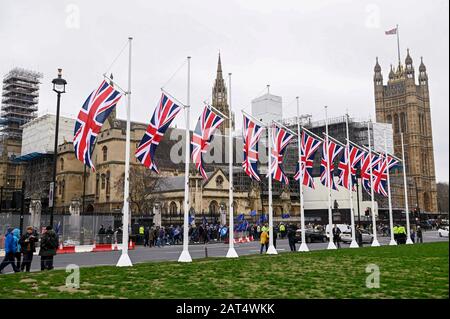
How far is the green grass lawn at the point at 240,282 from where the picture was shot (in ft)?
36.7

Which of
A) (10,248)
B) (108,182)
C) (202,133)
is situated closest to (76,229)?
(202,133)

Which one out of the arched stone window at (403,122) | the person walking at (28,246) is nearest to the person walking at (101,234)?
the person walking at (28,246)

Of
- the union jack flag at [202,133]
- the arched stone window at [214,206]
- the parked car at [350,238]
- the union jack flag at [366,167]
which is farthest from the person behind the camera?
the arched stone window at [214,206]

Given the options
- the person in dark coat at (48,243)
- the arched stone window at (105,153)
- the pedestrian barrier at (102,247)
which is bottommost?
the pedestrian barrier at (102,247)

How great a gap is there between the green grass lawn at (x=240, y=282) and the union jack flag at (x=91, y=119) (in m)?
4.72

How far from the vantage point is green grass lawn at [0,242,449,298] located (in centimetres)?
1119

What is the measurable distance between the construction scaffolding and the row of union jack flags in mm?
79642

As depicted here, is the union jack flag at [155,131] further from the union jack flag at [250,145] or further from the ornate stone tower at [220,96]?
the ornate stone tower at [220,96]

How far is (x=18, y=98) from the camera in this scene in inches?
3647

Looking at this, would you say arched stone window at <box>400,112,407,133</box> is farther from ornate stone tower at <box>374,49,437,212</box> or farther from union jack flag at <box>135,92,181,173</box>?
union jack flag at <box>135,92,181,173</box>

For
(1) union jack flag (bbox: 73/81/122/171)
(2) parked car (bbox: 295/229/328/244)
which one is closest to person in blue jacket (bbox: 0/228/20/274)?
(1) union jack flag (bbox: 73/81/122/171)

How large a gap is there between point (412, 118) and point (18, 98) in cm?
10612
